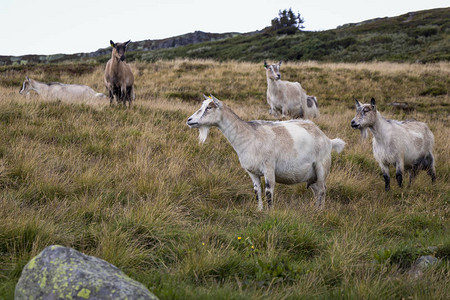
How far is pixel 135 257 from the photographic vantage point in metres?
3.66

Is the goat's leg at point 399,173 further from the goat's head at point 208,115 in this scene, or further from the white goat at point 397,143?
the goat's head at point 208,115

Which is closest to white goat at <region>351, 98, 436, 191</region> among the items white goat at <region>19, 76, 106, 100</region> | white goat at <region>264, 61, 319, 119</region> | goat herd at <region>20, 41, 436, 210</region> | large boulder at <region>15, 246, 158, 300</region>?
goat herd at <region>20, 41, 436, 210</region>

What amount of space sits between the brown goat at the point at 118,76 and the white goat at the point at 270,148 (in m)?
6.27

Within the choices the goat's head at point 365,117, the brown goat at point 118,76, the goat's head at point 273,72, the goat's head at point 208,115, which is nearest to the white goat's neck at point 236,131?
the goat's head at point 208,115

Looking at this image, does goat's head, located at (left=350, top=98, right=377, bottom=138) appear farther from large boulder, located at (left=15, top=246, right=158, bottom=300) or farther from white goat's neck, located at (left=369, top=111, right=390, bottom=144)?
large boulder, located at (left=15, top=246, right=158, bottom=300)

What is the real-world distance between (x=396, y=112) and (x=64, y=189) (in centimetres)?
1511

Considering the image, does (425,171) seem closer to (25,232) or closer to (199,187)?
(199,187)

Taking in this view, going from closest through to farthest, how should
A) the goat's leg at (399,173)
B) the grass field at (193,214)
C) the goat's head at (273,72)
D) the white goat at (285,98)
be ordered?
the grass field at (193,214), the goat's leg at (399,173), the goat's head at (273,72), the white goat at (285,98)

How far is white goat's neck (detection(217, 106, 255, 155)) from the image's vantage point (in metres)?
6.15

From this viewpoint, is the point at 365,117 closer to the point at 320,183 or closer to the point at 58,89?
the point at 320,183

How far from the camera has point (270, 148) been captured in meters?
6.10

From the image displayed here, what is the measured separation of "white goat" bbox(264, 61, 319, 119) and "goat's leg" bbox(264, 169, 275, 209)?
8.34m

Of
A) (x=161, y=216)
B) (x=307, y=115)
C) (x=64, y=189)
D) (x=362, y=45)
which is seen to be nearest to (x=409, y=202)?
(x=161, y=216)

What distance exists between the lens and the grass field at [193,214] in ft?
11.3
